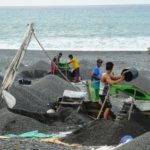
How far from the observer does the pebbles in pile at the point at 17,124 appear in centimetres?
1492

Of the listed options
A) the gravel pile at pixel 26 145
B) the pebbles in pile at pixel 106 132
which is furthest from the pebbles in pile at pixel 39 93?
the gravel pile at pixel 26 145

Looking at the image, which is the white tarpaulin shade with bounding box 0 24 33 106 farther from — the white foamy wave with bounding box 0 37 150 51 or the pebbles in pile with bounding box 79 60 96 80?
the white foamy wave with bounding box 0 37 150 51

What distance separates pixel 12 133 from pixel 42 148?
11.4ft

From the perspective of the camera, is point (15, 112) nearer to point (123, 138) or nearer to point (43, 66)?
point (123, 138)

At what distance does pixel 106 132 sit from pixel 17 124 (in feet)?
8.85

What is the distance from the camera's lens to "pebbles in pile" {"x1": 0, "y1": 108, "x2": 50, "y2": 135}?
14.9 metres

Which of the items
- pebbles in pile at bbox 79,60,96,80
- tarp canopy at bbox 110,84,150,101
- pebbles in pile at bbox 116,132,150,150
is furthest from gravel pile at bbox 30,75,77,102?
pebbles in pile at bbox 116,132,150,150

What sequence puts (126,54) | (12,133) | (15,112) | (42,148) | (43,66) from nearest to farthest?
1. (42,148)
2. (12,133)
3. (15,112)
4. (43,66)
5. (126,54)

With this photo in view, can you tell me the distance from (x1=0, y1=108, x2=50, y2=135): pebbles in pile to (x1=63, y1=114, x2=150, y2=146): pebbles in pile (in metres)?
1.83

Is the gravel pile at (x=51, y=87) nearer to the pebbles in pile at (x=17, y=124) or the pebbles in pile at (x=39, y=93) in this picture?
the pebbles in pile at (x=39, y=93)

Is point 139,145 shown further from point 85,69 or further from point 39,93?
point 85,69

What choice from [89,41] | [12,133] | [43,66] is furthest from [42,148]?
[89,41]

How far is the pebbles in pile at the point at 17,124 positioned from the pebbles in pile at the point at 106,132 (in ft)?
6.01

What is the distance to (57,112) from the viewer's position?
17.0 metres
